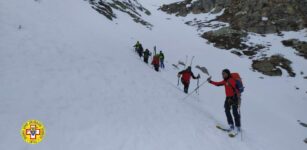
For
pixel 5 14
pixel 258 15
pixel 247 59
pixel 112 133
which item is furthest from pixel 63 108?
pixel 258 15

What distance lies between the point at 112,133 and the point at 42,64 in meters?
5.56

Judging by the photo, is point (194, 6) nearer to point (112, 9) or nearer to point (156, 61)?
point (112, 9)

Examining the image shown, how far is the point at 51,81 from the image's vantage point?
33.4 feet

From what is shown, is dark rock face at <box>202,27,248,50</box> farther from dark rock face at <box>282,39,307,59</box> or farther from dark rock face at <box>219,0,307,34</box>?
dark rock face at <box>282,39,307,59</box>

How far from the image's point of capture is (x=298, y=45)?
128 feet

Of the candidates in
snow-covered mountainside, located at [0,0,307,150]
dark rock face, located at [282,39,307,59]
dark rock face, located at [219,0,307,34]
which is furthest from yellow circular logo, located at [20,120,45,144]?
dark rock face, located at [219,0,307,34]

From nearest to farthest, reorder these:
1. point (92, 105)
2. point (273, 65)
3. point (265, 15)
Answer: point (92, 105) → point (273, 65) → point (265, 15)

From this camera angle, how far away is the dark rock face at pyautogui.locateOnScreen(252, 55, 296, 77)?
108ft

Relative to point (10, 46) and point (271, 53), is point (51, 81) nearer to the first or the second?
point (10, 46)

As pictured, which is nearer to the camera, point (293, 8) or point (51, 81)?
point (51, 81)

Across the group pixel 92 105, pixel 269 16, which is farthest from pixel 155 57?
pixel 269 16

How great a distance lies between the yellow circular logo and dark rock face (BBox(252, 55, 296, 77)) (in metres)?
30.9

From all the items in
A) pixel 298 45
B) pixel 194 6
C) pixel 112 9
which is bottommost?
pixel 298 45

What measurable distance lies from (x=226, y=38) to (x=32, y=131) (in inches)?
1676
